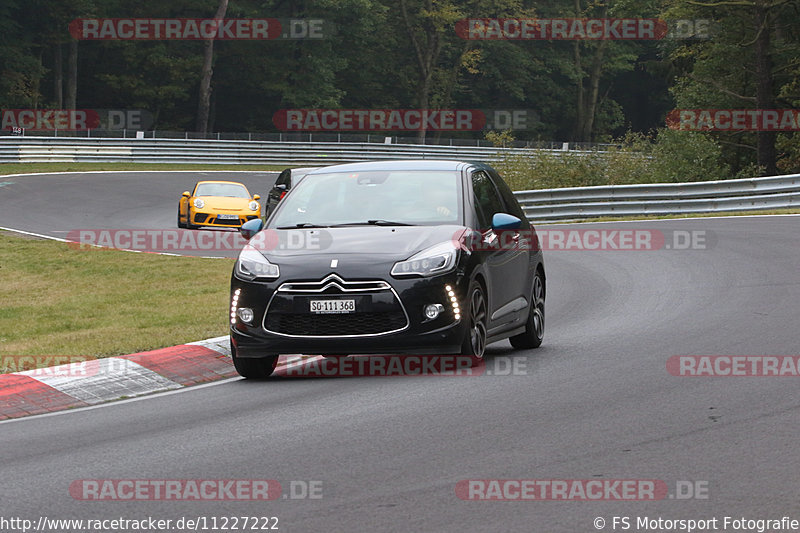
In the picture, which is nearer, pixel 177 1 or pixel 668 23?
pixel 668 23

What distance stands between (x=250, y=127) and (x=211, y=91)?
11.4 ft

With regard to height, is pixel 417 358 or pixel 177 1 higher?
pixel 177 1

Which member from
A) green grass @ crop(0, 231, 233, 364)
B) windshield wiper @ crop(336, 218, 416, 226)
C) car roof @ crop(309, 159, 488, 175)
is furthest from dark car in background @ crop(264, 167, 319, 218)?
windshield wiper @ crop(336, 218, 416, 226)

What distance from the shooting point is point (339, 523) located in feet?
18.6

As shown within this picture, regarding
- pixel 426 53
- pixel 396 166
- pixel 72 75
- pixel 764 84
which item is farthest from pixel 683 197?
pixel 426 53

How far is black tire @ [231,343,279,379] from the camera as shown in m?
10.1

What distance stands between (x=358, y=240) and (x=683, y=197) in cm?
2086

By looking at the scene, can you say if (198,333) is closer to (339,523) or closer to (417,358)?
(417,358)

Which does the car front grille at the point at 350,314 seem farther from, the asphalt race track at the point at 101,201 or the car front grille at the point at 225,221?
the car front grille at the point at 225,221

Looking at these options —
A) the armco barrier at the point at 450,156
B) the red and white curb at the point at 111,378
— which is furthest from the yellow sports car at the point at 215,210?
the red and white curb at the point at 111,378

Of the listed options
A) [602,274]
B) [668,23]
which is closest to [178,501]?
[602,274]

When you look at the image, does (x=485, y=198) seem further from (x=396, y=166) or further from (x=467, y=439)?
(x=467, y=439)

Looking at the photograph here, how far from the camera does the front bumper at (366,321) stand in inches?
378

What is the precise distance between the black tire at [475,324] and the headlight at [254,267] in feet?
4.92
